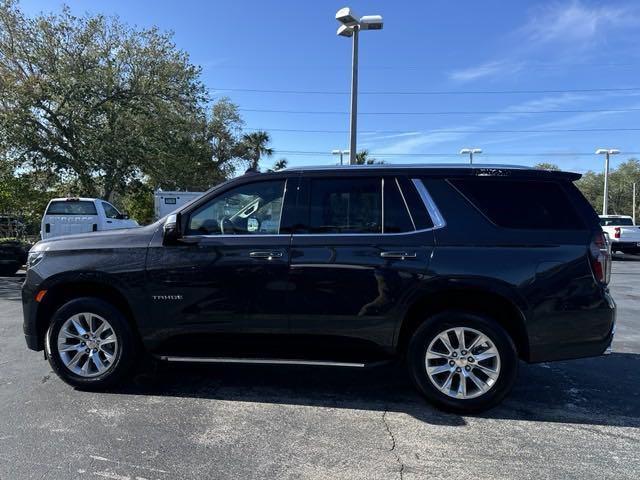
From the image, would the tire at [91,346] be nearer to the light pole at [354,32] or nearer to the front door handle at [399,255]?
the front door handle at [399,255]

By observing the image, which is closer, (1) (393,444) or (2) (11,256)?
(1) (393,444)

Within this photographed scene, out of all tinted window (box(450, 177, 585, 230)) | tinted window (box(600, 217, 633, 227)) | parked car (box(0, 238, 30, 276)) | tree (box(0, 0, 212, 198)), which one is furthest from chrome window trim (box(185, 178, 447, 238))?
tinted window (box(600, 217, 633, 227))

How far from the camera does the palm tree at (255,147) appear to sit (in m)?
45.6

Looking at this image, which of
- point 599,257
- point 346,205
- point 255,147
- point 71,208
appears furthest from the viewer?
point 255,147

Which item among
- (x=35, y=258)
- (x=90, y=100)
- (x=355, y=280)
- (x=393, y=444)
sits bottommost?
(x=393, y=444)

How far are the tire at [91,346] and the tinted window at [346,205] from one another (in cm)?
195

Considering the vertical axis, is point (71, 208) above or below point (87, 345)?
above

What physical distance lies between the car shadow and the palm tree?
40.9m

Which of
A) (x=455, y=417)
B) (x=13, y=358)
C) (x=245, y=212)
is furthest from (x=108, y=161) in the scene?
(x=455, y=417)

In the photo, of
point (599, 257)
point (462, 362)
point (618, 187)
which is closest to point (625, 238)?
point (599, 257)

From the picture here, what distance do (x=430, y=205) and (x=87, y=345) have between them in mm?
3289

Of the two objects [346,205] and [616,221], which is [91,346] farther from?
[616,221]

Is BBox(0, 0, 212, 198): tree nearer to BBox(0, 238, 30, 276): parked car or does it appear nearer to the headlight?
BBox(0, 238, 30, 276): parked car

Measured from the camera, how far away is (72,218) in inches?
593
